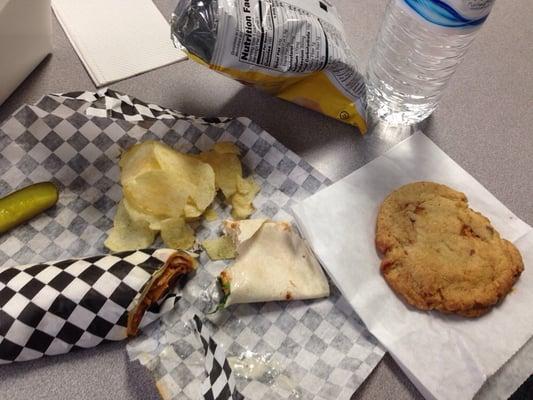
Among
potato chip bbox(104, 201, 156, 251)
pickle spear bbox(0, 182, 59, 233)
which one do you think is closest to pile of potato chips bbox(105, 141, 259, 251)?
potato chip bbox(104, 201, 156, 251)

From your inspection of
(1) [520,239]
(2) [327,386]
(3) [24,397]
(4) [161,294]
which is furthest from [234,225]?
(1) [520,239]

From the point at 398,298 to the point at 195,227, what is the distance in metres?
0.36

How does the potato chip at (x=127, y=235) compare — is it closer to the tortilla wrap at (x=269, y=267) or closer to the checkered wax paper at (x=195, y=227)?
the checkered wax paper at (x=195, y=227)

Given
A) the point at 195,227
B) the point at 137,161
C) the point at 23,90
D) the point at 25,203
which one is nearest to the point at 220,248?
the point at 195,227

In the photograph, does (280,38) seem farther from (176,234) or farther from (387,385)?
(387,385)

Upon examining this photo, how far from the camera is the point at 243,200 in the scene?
2.78 feet

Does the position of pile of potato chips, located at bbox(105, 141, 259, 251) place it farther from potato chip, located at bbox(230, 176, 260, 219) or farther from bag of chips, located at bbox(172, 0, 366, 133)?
bag of chips, located at bbox(172, 0, 366, 133)

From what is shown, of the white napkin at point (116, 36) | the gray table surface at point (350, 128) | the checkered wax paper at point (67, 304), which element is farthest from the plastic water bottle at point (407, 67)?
the checkered wax paper at point (67, 304)

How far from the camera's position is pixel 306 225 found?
810 mm

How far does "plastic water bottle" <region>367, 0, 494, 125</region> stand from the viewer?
0.89 m

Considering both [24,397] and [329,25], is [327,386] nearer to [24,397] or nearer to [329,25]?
[24,397]

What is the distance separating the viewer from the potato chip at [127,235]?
0.79m

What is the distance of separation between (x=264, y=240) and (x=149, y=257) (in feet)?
0.61

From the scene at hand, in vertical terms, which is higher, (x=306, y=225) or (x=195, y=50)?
(x=195, y=50)
